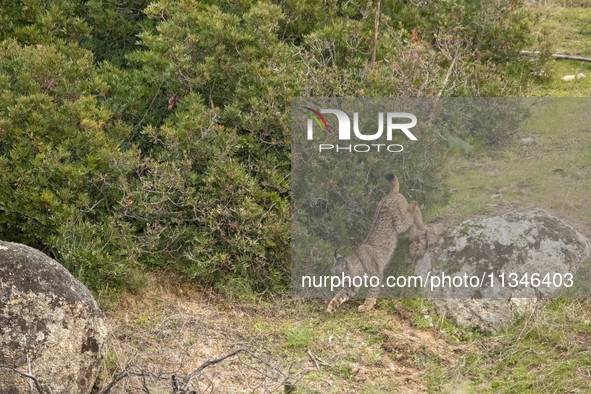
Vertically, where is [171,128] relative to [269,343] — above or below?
above

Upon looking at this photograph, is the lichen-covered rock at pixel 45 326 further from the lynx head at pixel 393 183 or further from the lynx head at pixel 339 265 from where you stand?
the lynx head at pixel 393 183

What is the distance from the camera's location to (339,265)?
5430 mm

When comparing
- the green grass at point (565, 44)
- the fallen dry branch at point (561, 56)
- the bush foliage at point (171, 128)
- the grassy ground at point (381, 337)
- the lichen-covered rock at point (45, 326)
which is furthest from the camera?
the fallen dry branch at point (561, 56)

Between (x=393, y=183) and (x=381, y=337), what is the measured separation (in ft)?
4.69

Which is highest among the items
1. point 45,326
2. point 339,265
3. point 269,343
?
point 45,326

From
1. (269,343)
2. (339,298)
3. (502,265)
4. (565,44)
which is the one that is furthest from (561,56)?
(269,343)

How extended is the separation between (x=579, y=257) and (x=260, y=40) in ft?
11.0

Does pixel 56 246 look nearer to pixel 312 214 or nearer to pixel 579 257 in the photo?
pixel 312 214

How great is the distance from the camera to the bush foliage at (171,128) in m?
4.96

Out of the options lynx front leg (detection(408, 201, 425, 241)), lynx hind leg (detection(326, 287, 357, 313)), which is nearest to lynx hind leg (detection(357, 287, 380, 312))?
Result: lynx hind leg (detection(326, 287, 357, 313))

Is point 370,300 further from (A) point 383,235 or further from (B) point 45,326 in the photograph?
(B) point 45,326

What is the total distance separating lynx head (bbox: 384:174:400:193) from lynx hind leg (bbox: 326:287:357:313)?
998mm

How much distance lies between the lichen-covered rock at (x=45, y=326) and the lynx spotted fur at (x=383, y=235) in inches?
89.2

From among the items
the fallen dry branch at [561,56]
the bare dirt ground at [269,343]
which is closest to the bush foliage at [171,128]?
the bare dirt ground at [269,343]
